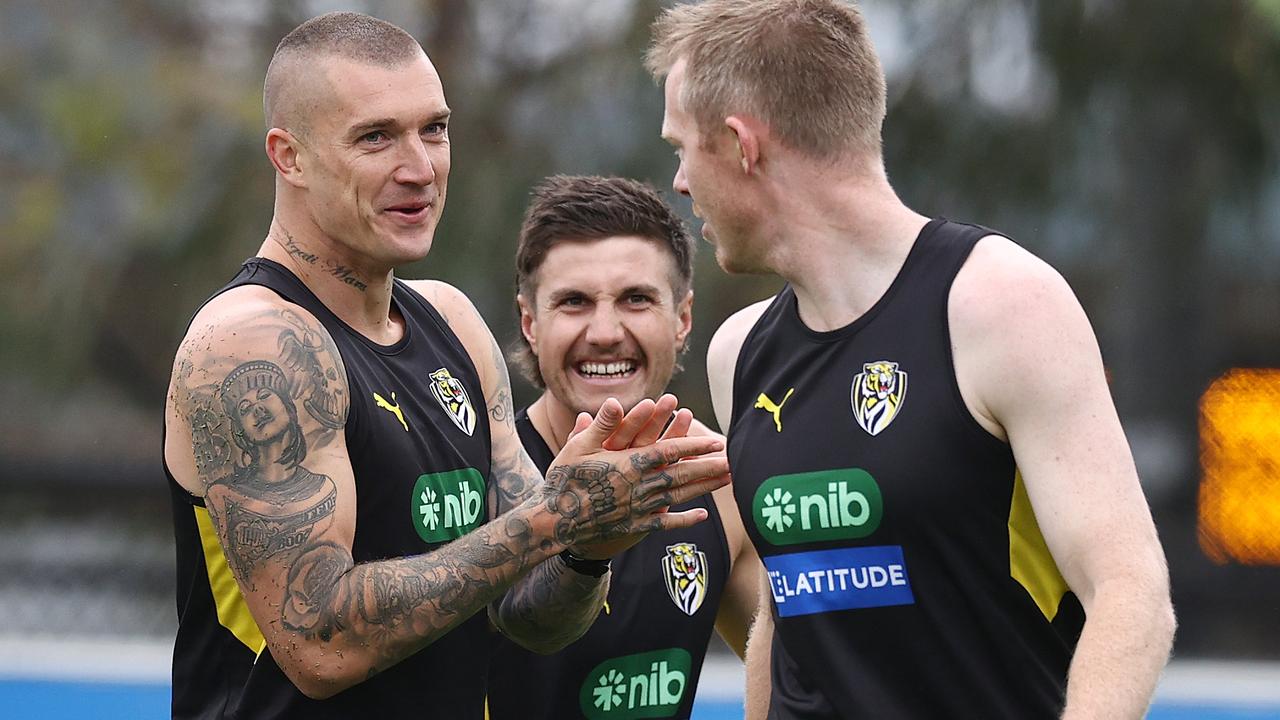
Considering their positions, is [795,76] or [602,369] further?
[602,369]

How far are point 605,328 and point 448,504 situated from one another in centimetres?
85

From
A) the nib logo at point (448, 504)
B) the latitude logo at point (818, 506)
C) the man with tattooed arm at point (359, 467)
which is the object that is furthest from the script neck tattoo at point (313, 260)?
the latitude logo at point (818, 506)

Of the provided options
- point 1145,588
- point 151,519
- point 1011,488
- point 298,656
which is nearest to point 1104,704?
point 1145,588

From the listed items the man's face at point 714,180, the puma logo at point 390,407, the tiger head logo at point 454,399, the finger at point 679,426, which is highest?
the man's face at point 714,180

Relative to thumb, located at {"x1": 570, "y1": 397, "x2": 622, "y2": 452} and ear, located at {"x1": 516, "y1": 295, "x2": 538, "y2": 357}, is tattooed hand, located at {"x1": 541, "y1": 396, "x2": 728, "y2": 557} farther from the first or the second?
ear, located at {"x1": 516, "y1": 295, "x2": 538, "y2": 357}

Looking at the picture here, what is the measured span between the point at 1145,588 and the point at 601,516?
105cm

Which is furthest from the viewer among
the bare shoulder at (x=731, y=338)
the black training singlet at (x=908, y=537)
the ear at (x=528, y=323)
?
the ear at (x=528, y=323)

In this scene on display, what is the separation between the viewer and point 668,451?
303 cm

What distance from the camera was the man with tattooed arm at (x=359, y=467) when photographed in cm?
289

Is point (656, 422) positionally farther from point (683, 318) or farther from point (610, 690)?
point (683, 318)

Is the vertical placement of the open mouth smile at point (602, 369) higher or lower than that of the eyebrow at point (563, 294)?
lower

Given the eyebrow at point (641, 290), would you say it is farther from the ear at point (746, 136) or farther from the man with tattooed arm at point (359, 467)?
the ear at point (746, 136)

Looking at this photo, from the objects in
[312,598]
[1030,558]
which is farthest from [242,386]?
[1030,558]

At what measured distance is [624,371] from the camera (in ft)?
13.1
